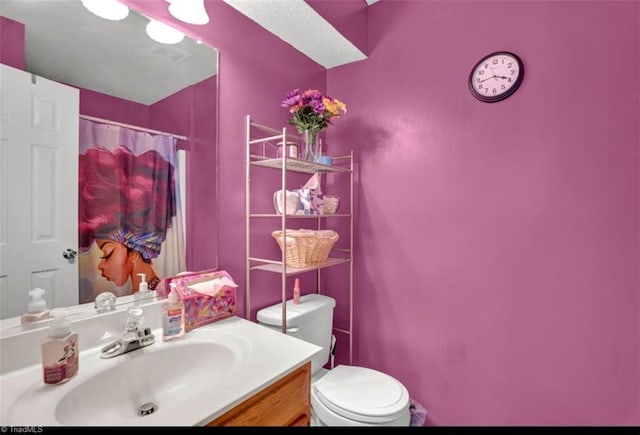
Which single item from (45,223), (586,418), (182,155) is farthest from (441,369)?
(45,223)

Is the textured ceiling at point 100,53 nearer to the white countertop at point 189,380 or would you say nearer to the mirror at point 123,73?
the mirror at point 123,73

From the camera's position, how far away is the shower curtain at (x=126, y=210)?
0.98m

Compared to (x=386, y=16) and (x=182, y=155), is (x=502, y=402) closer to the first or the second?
(x=182, y=155)

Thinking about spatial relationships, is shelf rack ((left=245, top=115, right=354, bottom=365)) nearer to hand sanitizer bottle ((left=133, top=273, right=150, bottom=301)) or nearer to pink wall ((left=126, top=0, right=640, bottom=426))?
pink wall ((left=126, top=0, right=640, bottom=426))

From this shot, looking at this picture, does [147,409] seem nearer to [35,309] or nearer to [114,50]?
[35,309]

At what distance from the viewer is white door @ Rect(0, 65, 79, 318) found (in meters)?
0.83

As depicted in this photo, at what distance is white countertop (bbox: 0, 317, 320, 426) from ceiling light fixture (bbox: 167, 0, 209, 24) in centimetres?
122

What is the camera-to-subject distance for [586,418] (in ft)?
4.11

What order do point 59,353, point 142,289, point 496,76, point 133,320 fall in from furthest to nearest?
point 496,76, point 142,289, point 133,320, point 59,353

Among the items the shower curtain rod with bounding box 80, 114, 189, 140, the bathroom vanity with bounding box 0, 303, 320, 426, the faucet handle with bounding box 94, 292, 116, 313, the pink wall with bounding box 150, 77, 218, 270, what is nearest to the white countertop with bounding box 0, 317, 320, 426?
the bathroom vanity with bounding box 0, 303, 320, 426

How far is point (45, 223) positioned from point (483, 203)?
1755 mm

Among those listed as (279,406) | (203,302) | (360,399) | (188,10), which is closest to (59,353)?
(203,302)

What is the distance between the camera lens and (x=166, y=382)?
952 millimetres

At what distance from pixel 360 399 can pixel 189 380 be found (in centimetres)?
74
